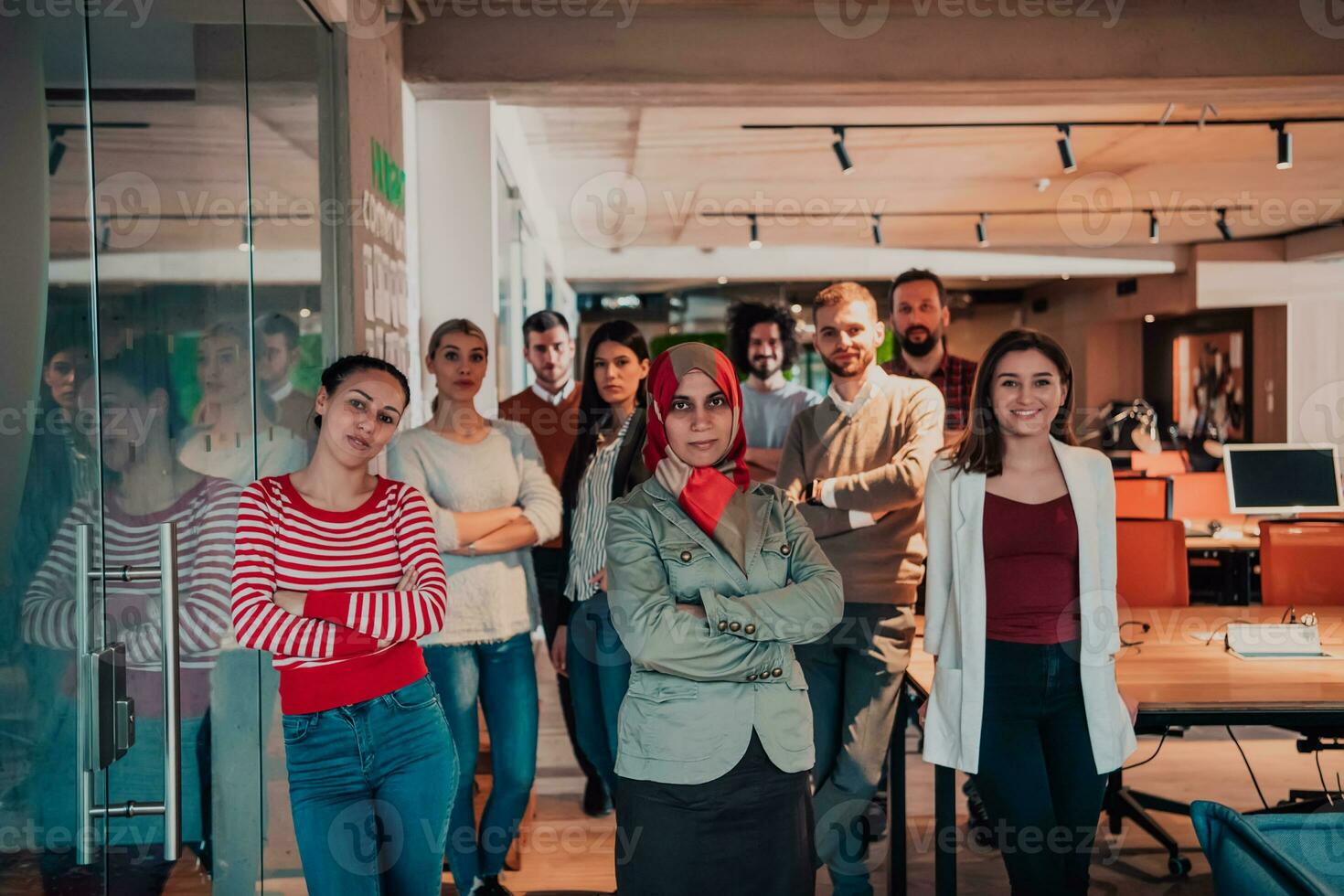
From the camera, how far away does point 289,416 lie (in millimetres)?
3018

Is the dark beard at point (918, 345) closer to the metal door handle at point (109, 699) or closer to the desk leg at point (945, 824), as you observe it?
the desk leg at point (945, 824)

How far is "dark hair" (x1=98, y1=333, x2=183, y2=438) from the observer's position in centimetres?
203

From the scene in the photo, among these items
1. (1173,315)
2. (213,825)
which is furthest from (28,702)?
(1173,315)

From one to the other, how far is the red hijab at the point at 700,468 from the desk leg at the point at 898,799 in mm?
1157

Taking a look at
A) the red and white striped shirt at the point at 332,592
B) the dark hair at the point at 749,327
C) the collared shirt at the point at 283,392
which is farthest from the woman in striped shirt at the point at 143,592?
the dark hair at the point at 749,327

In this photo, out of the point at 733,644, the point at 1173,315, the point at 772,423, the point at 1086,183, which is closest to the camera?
the point at 733,644

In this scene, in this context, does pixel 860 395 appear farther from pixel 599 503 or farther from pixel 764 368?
pixel 764 368

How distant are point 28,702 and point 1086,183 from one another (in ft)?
29.3

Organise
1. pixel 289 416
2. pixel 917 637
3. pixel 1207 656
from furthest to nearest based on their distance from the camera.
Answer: pixel 917 637
pixel 1207 656
pixel 289 416

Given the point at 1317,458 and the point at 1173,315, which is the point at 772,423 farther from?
the point at 1173,315

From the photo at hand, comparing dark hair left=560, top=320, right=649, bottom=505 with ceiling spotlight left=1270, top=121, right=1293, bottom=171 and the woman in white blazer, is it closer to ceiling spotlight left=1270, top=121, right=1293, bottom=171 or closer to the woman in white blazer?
the woman in white blazer

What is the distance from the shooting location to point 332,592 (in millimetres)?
2184

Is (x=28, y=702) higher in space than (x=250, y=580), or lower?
lower

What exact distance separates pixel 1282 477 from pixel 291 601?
5.32 meters
